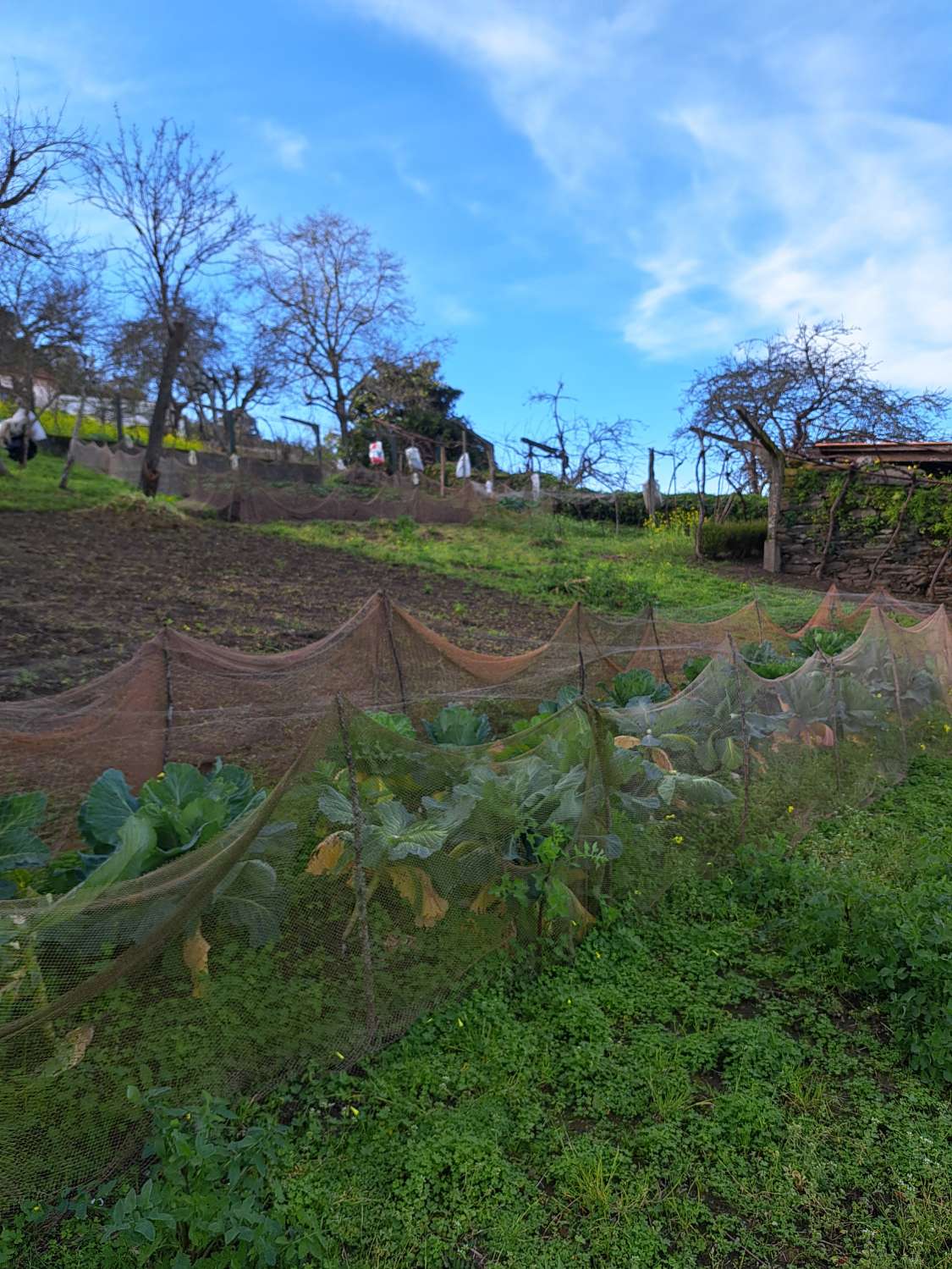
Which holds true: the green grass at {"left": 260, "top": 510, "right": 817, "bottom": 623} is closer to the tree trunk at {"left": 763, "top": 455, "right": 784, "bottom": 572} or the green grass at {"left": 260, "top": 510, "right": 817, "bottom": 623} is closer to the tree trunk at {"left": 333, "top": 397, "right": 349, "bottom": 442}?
the tree trunk at {"left": 763, "top": 455, "right": 784, "bottom": 572}

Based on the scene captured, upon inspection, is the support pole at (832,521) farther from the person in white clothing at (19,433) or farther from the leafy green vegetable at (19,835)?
the person in white clothing at (19,433)

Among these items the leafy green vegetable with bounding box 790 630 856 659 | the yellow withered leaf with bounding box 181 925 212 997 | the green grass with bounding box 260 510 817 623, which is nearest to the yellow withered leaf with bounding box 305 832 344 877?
the yellow withered leaf with bounding box 181 925 212 997

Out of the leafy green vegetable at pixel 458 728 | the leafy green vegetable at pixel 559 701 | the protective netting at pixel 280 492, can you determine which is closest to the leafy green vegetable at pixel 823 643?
the leafy green vegetable at pixel 559 701

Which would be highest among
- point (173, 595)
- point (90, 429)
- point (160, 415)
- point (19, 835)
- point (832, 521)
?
point (90, 429)

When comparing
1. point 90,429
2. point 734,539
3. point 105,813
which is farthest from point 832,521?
point 90,429

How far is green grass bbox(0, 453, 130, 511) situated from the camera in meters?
15.3

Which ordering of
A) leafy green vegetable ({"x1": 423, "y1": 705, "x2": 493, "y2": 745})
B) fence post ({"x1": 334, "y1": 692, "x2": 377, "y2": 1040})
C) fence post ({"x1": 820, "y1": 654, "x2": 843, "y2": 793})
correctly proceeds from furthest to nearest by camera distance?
fence post ({"x1": 820, "y1": 654, "x2": 843, "y2": 793}) → leafy green vegetable ({"x1": 423, "y1": 705, "x2": 493, "y2": 745}) → fence post ({"x1": 334, "y1": 692, "x2": 377, "y2": 1040})

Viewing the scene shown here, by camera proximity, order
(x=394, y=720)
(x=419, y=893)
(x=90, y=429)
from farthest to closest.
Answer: (x=90, y=429)
(x=394, y=720)
(x=419, y=893)

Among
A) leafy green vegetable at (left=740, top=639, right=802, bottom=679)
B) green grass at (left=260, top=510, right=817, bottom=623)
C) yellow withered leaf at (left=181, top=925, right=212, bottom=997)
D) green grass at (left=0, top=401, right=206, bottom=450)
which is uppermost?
green grass at (left=0, top=401, right=206, bottom=450)

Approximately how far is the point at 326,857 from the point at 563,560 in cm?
1186

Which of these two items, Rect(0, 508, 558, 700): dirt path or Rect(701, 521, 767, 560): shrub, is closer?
Rect(0, 508, 558, 700): dirt path

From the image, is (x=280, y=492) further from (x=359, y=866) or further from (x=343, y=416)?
(x=359, y=866)

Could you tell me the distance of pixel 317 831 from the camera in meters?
2.50

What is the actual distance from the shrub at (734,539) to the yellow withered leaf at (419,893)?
14393 millimetres
